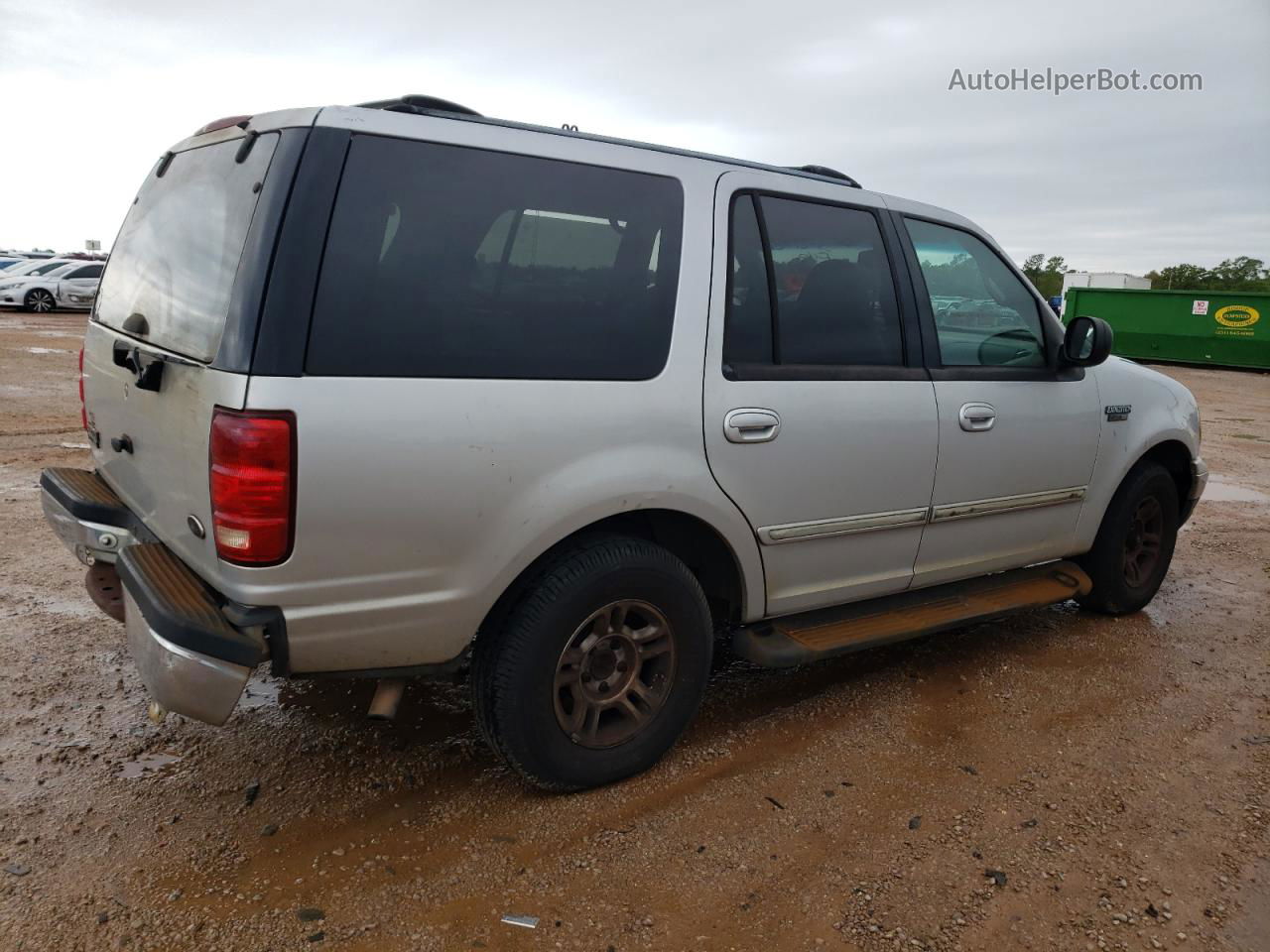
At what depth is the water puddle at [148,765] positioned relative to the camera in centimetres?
314

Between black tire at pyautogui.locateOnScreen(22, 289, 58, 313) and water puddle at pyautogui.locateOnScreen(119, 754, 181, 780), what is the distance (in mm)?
25592

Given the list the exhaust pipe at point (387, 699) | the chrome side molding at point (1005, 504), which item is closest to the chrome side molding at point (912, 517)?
the chrome side molding at point (1005, 504)

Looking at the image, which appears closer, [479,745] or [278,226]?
[278,226]

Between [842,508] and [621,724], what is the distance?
1.09 m

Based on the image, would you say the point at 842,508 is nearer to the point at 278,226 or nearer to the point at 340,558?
the point at 340,558

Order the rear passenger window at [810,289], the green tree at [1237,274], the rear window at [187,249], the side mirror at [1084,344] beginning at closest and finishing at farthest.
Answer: the rear window at [187,249]
the rear passenger window at [810,289]
the side mirror at [1084,344]
the green tree at [1237,274]

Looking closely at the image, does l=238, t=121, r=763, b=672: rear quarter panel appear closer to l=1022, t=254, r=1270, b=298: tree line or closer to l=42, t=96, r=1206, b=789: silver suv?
l=42, t=96, r=1206, b=789: silver suv

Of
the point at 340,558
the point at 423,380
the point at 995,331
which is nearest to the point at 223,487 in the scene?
the point at 340,558

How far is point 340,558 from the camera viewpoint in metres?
2.51

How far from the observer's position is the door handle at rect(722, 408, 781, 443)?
3.12 meters

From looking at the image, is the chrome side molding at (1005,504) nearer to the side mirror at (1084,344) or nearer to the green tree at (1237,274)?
the side mirror at (1084,344)

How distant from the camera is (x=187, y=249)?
2.90m

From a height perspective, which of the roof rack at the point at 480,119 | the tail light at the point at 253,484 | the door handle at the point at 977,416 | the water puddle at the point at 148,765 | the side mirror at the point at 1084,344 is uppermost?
the roof rack at the point at 480,119

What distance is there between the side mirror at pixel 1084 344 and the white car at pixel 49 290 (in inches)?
1003
